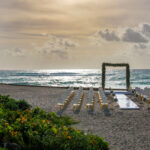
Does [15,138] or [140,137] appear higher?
[15,138]

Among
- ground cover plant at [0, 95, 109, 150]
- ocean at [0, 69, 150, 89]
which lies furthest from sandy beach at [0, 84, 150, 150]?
ocean at [0, 69, 150, 89]

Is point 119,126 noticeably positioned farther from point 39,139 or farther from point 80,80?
point 80,80

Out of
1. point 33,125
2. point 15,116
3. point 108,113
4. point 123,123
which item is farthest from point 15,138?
point 108,113

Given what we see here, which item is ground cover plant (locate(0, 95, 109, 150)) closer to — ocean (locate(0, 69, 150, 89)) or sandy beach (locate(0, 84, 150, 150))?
sandy beach (locate(0, 84, 150, 150))

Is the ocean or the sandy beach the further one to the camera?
the ocean

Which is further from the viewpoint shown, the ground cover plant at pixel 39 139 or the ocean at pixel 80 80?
the ocean at pixel 80 80

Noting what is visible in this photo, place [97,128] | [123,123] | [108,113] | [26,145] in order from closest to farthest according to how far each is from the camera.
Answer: [26,145], [97,128], [123,123], [108,113]

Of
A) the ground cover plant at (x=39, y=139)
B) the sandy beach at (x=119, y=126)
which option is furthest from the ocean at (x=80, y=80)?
the ground cover plant at (x=39, y=139)

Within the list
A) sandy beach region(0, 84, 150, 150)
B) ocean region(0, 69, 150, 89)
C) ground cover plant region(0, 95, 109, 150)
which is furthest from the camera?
ocean region(0, 69, 150, 89)

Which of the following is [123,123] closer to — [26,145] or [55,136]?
[55,136]

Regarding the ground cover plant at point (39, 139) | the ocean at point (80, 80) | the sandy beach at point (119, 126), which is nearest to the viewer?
the ground cover plant at point (39, 139)

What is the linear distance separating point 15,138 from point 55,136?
998 mm

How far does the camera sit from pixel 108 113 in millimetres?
11492

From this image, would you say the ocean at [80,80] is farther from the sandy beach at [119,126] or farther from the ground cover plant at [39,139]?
the ground cover plant at [39,139]
